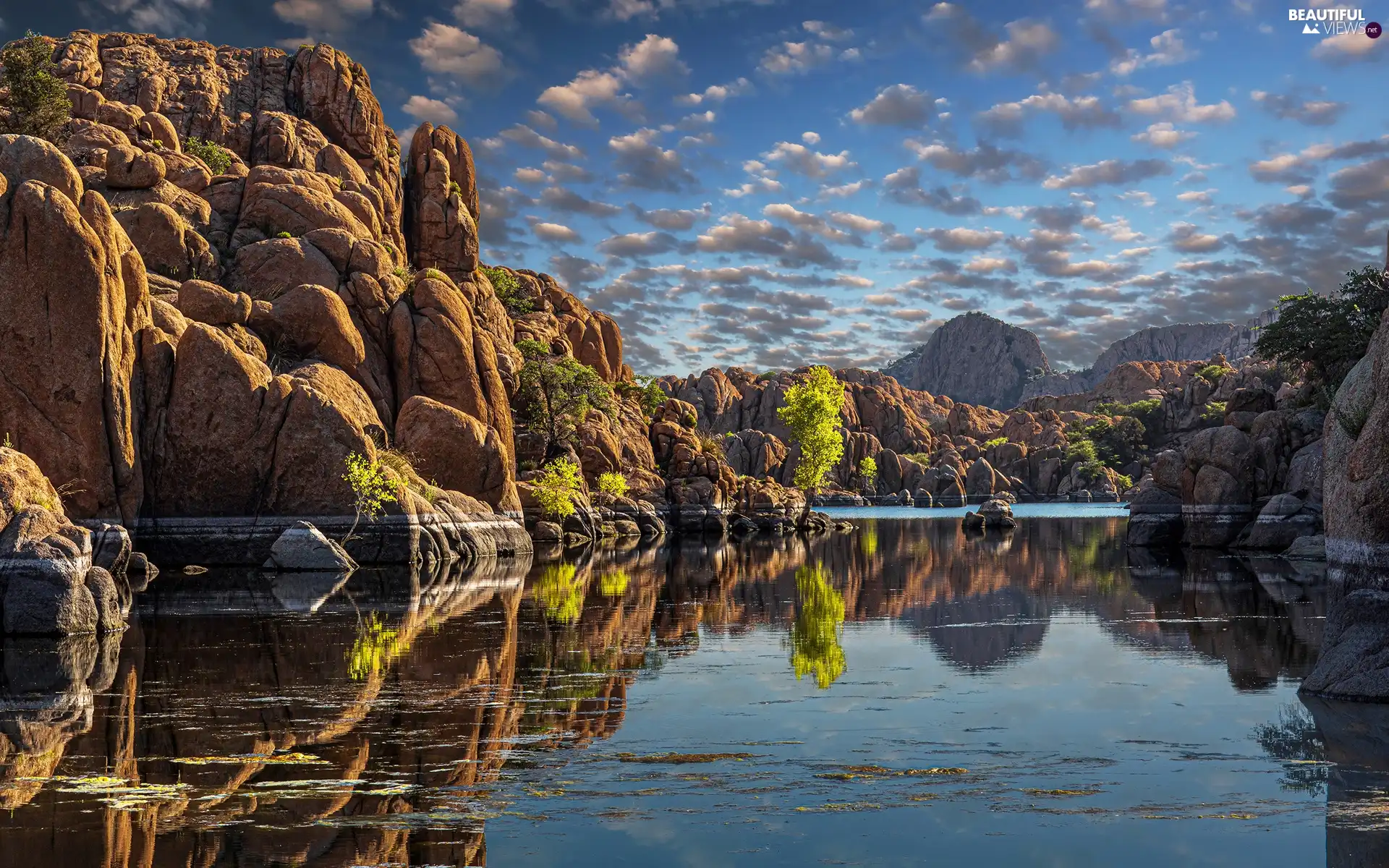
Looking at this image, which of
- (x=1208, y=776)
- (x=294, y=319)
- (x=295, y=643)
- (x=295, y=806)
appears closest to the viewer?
(x=295, y=806)

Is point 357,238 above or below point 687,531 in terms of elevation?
above

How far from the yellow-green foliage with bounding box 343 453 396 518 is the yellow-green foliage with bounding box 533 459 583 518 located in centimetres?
2512

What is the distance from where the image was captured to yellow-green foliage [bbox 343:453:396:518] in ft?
160

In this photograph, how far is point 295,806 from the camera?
11188 millimetres

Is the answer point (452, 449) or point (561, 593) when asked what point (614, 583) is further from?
point (452, 449)

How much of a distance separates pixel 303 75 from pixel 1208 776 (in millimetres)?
104577

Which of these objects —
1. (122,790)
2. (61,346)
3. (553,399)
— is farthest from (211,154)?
(122,790)

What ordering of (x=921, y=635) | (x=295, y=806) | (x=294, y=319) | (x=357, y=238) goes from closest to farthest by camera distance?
(x=295, y=806), (x=921, y=635), (x=294, y=319), (x=357, y=238)

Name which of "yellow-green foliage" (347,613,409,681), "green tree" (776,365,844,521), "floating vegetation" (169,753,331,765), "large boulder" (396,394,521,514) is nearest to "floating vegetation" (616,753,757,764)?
"floating vegetation" (169,753,331,765)

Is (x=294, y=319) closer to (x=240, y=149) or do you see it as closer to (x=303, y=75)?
(x=240, y=149)

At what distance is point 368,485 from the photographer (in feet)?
160

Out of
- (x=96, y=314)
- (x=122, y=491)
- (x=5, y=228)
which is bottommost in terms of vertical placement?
(x=122, y=491)

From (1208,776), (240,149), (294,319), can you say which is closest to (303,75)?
(240,149)

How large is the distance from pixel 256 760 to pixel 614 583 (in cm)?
2834
